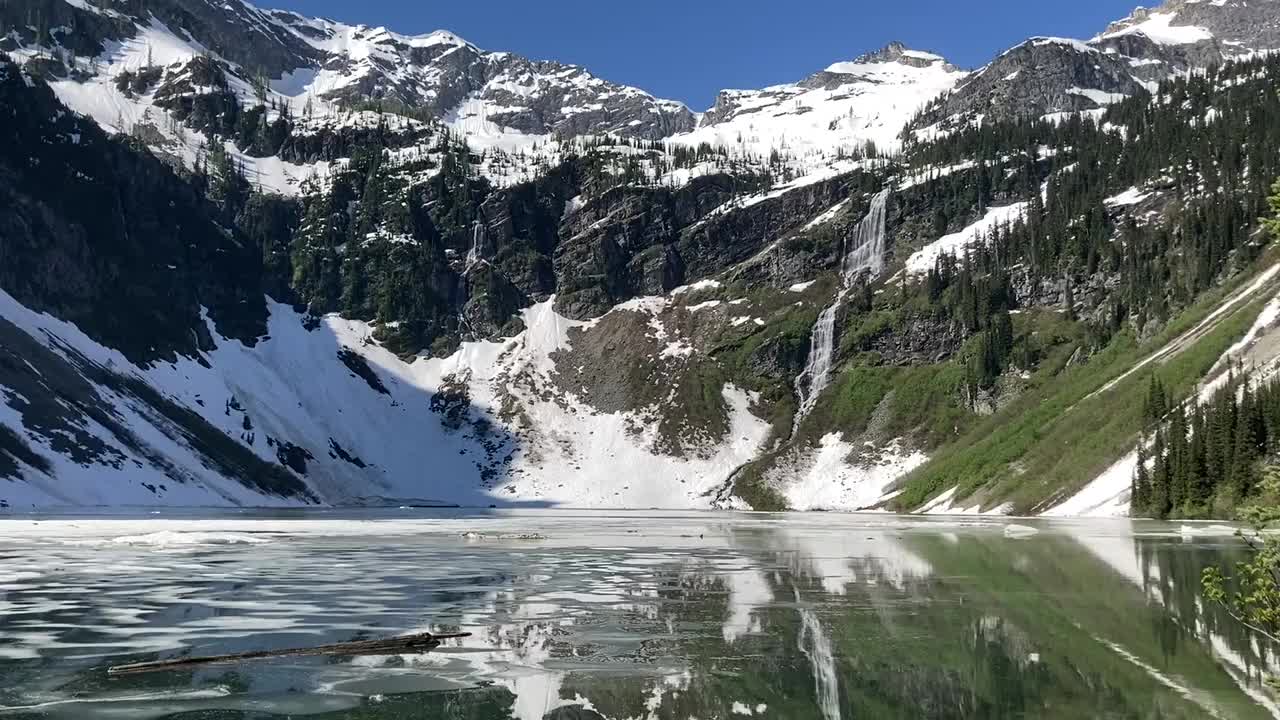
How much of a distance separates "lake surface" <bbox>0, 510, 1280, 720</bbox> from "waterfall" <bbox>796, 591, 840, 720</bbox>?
90mm

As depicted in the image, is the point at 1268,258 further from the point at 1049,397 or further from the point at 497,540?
the point at 497,540

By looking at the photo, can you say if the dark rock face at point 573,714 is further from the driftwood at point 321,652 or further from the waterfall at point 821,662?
the driftwood at point 321,652

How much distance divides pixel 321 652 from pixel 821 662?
36.4 feet


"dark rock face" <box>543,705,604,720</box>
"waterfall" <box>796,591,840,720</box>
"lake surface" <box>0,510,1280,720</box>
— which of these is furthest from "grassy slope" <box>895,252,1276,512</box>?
"dark rock face" <box>543,705,604,720</box>

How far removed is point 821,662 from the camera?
22234mm

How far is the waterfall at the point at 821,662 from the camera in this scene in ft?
60.1

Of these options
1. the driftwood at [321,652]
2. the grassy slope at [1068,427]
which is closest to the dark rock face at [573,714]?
the driftwood at [321,652]

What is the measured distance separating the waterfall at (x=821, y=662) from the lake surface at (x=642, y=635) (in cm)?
9

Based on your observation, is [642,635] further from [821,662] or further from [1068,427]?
[1068,427]

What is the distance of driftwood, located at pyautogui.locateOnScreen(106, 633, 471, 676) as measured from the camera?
20.6 metres

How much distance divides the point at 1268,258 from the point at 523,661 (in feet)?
516

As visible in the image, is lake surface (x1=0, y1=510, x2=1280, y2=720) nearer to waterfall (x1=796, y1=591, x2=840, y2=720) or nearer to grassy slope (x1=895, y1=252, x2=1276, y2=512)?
waterfall (x1=796, y1=591, x2=840, y2=720)

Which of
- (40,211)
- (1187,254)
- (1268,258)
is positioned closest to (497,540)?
(1268,258)

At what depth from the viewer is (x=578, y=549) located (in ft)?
195
